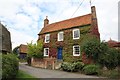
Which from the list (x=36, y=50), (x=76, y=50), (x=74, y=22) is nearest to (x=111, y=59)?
(x=76, y=50)

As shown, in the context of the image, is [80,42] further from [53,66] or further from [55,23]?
[55,23]

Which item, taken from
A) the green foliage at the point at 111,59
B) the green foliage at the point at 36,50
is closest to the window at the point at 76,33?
the green foliage at the point at 111,59

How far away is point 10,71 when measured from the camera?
43.8ft

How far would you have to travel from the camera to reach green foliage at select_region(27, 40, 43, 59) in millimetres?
33188

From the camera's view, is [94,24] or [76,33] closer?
[94,24]

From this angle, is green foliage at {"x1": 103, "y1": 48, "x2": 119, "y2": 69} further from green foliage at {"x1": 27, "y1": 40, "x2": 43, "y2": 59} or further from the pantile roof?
green foliage at {"x1": 27, "y1": 40, "x2": 43, "y2": 59}

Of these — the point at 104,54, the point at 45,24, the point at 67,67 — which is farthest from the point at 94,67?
the point at 45,24

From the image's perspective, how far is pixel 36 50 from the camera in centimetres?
3344

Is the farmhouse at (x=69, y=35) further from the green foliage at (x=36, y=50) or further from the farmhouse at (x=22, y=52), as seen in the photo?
the farmhouse at (x=22, y=52)

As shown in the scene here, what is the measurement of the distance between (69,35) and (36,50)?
7.46 meters

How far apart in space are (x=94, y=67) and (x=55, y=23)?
57.4ft

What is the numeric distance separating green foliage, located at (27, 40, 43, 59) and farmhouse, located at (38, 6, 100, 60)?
100 cm

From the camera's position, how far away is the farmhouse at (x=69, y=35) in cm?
2833

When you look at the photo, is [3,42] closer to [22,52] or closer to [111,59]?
[111,59]
